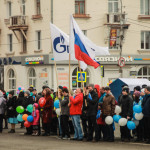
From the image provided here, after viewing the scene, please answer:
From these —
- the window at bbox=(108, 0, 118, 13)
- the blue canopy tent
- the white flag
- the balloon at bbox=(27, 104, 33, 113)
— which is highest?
the window at bbox=(108, 0, 118, 13)

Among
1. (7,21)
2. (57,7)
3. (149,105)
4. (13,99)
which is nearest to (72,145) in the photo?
(149,105)

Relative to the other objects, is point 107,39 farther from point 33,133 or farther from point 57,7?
point 33,133

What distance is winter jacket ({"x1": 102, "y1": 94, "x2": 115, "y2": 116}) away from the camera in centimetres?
1777

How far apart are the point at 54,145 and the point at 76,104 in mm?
1902

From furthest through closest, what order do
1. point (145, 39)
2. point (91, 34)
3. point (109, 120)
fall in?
point (145, 39)
point (91, 34)
point (109, 120)

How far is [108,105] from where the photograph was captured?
1783 centimetres

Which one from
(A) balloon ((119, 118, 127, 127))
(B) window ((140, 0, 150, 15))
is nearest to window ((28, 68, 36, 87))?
(B) window ((140, 0, 150, 15))

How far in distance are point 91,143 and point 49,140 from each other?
180 centimetres

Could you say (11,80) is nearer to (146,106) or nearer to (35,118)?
(35,118)

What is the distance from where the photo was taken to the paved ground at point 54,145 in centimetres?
1606

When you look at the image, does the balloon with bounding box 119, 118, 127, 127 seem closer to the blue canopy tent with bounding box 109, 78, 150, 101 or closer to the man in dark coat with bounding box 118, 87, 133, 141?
the man in dark coat with bounding box 118, 87, 133, 141

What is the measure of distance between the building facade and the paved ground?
87.4 ft

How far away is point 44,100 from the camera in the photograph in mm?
20266

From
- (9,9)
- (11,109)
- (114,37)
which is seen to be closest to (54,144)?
(11,109)
